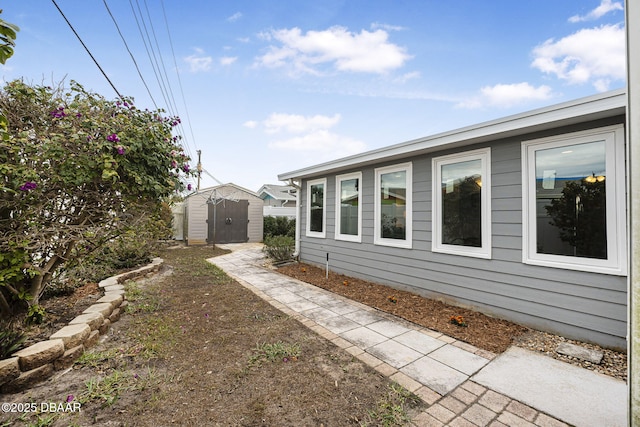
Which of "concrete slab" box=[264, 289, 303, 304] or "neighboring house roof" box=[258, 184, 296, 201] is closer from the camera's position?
"concrete slab" box=[264, 289, 303, 304]

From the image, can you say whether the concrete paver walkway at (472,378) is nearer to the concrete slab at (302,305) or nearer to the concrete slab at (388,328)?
the concrete slab at (388,328)

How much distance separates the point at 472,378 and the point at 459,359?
314 millimetres

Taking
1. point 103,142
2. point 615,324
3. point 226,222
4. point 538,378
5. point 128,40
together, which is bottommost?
point 538,378

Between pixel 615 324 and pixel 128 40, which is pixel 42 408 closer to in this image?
pixel 615 324

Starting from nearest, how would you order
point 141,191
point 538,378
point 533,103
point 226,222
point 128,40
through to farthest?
point 538,378 → point 141,191 → point 128,40 → point 533,103 → point 226,222

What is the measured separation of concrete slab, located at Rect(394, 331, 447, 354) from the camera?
9.02ft

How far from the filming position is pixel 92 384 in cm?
204

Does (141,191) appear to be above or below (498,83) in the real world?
below

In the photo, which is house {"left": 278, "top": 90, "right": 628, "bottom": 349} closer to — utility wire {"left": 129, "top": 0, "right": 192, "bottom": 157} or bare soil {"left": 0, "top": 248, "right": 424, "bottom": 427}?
bare soil {"left": 0, "top": 248, "right": 424, "bottom": 427}

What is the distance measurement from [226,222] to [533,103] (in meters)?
12.2

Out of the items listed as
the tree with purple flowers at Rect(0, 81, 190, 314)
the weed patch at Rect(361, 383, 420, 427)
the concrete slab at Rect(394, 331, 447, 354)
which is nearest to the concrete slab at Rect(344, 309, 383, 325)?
the concrete slab at Rect(394, 331, 447, 354)

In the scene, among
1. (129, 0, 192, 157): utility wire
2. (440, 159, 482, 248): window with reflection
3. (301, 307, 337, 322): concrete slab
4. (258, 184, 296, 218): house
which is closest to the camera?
(301, 307, 337, 322): concrete slab

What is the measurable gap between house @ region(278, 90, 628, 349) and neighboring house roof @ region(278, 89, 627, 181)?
1 centimetres

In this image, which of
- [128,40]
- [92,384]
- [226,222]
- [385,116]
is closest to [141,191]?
[92,384]
